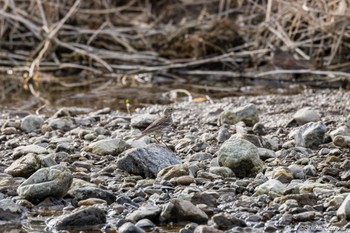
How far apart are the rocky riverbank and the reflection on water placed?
1410 mm

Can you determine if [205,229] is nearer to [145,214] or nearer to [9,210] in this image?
[145,214]

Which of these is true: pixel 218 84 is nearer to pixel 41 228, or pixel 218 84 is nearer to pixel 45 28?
pixel 45 28

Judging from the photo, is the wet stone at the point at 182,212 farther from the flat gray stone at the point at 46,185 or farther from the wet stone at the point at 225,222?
the flat gray stone at the point at 46,185

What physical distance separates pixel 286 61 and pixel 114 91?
5.56 feet

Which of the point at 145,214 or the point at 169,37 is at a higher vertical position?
the point at 145,214

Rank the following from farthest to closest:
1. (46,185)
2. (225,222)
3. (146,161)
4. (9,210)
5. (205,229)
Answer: (146,161) < (46,185) < (9,210) < (225,222) < (205,229)

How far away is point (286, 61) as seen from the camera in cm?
766

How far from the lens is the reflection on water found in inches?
263

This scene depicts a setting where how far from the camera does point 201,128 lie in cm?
504

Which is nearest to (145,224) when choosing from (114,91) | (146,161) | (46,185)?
(46,185)

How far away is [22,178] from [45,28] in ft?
16.2

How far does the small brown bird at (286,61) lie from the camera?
764 cm

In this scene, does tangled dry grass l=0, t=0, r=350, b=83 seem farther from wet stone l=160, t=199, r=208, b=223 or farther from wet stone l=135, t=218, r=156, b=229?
wet stone l=135, t=218, r=156, b=229

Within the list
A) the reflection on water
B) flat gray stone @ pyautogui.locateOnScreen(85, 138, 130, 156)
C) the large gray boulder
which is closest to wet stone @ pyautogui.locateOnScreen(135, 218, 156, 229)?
the large gray boulder
